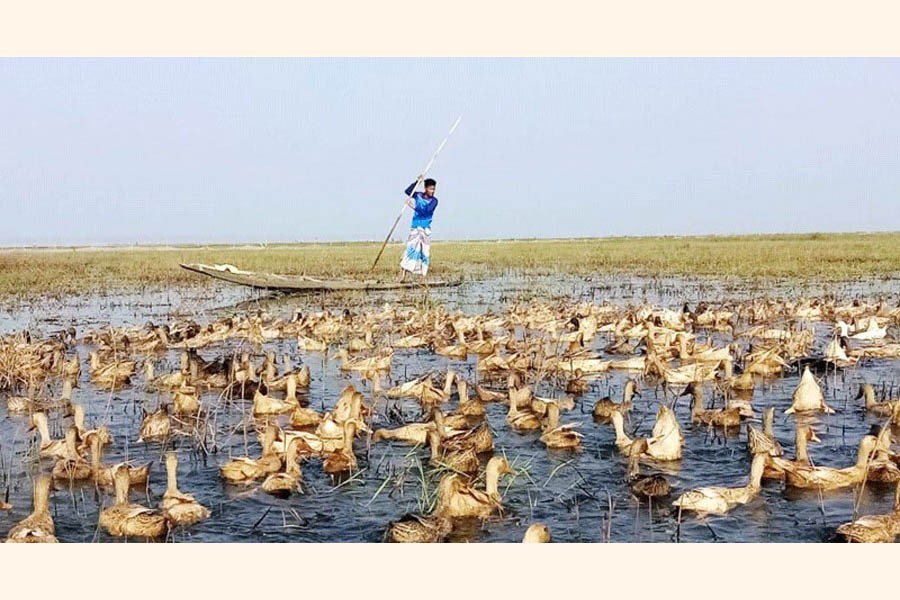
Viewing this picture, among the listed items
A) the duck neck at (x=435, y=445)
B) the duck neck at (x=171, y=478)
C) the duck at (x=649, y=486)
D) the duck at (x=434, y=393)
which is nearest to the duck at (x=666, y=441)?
the duck at (x=649, y=486)

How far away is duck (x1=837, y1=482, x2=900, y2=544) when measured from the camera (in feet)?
23.4

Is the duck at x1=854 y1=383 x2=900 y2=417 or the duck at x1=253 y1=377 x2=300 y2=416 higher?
the duck at x1=854 y1=383 x2=900 y2=417

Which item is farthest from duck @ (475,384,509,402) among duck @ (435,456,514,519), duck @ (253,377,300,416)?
duck @ (435,456,514,519)

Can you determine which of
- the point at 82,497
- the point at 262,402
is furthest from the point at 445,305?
the point at 82,497

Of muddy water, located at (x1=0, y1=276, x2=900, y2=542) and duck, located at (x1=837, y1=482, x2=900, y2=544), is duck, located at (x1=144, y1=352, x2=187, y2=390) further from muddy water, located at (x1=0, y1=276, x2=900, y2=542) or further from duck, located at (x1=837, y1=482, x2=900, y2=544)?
duck, located at (x1=837, y1=482, x2=900, y2=544)

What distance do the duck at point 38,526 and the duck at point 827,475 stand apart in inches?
242

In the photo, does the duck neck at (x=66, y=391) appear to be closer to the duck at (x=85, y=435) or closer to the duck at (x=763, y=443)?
the duck at (x=85, y=435)

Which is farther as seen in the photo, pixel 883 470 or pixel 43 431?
pixel 43 431

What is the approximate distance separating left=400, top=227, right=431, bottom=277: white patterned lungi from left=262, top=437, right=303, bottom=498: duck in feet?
26.3

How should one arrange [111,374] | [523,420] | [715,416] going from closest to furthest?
[715,416]
[523,420]
[111,374]

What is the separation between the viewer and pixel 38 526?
748 centimetres

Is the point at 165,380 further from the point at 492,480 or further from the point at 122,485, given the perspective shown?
the point at 492,480

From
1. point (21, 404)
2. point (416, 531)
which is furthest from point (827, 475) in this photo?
point (21, 404)

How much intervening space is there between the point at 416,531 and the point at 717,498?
2493 millimetres
